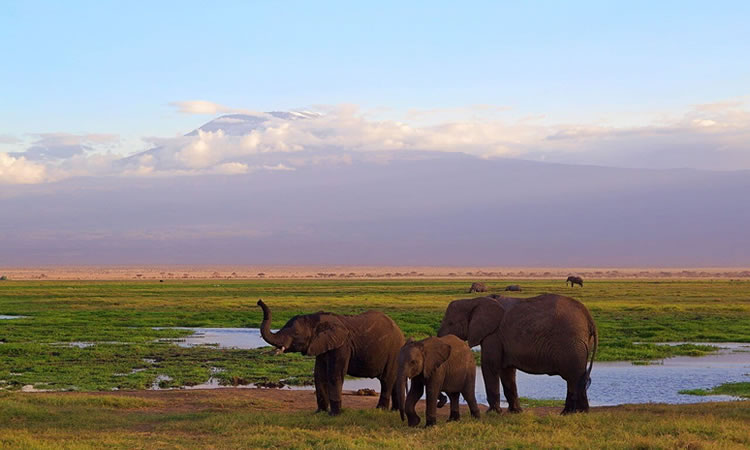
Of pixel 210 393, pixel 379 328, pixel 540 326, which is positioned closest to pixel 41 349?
pixel 210 393

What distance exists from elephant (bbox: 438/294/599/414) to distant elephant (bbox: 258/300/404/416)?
149cm

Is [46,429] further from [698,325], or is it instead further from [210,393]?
[698,325]

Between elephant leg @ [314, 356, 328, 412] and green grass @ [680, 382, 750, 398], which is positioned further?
green grass @ [680, 382, 750, 398]

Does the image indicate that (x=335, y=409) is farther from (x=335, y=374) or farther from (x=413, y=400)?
(x=413, y=400)

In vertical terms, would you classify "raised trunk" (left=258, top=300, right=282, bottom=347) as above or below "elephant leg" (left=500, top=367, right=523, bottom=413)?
above

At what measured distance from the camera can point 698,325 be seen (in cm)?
4384

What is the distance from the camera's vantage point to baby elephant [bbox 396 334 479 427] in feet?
50.1

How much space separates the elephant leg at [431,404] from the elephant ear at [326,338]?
7.45 feet

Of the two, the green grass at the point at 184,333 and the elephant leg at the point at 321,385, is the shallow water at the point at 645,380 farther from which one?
the elephant leg at the point at 321,385

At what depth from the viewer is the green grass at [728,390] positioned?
2158 centimetres

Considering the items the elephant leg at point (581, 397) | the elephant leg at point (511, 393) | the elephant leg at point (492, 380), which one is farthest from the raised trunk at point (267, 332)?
the elephant leg at point (581, 397)

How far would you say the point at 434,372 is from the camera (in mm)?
15539

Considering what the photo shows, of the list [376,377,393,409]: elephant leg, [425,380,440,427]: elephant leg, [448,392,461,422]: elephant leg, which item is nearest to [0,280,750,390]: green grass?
[376,377,393,409]: elephant leg

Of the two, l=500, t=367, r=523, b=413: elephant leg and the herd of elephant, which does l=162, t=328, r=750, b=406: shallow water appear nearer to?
l=500, t=367, r=523, b=413: elephant leg
